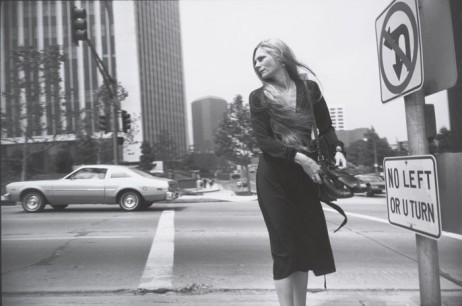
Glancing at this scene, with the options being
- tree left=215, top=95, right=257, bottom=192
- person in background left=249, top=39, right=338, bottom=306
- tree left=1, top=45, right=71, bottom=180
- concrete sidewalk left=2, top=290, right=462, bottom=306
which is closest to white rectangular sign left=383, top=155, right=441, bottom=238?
person in background left=249, top=39, right=338, bottom=306

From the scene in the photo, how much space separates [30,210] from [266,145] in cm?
1038

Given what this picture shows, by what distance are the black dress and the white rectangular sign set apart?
0.40 meters

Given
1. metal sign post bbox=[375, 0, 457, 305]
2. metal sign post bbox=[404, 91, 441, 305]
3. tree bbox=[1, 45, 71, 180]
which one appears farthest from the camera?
tree bbox=[1, 45, 71, 180]

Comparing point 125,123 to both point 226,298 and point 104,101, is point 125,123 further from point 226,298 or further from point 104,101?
point 226,298

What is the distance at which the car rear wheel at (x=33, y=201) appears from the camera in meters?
10.6

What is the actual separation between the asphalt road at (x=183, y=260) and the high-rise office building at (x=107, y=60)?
5.95 ft

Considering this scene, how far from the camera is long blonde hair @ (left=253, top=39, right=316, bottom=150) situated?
2.22 meters

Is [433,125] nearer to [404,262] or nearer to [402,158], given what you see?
[402,158]

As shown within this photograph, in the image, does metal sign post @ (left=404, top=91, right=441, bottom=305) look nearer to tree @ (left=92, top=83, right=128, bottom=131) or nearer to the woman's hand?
the woman's hand

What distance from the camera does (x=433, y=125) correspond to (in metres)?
2.18

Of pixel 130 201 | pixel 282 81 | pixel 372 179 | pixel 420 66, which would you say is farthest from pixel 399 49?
pixel 372 179

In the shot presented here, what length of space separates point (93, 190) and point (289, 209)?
31.6 ft

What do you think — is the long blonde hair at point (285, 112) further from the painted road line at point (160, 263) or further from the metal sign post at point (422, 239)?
the painted road line at point (160, 263)

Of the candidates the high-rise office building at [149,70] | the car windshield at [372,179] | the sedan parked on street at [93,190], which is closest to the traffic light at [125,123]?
the sedan parked on street at [93,190]
